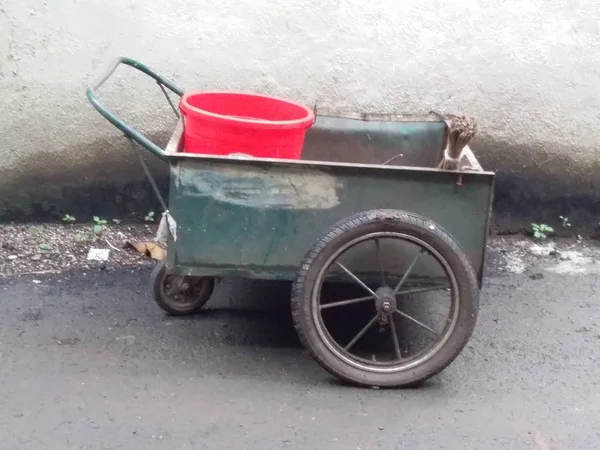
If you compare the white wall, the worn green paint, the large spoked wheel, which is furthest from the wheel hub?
the white wall

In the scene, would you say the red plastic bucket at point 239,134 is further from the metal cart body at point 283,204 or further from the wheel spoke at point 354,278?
the wheel spoke at point 354,278

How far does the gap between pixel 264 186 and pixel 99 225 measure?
1.71 m

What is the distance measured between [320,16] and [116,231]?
1.63 meters

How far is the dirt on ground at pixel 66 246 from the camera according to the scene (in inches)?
152

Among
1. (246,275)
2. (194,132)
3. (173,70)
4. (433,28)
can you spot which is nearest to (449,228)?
(246,275)

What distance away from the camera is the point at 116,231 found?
13.6ft

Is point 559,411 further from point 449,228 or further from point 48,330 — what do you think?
point 48,330

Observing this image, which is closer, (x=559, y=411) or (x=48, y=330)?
(x=559, y=411)

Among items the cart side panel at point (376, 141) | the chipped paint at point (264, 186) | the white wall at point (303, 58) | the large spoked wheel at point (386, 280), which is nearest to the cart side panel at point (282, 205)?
the chipped paint at point (264, 186)

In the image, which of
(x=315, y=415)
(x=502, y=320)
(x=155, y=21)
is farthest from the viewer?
(x=155, y=21)

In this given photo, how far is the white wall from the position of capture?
388 cm

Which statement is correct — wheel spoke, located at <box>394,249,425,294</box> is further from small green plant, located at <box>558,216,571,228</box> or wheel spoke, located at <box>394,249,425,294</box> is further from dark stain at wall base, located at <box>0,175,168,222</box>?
small green plant, located at <box>558,216,571,228</box>

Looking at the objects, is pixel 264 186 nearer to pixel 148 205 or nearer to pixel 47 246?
pixel 148 205

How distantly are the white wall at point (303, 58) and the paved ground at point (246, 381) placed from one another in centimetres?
91
